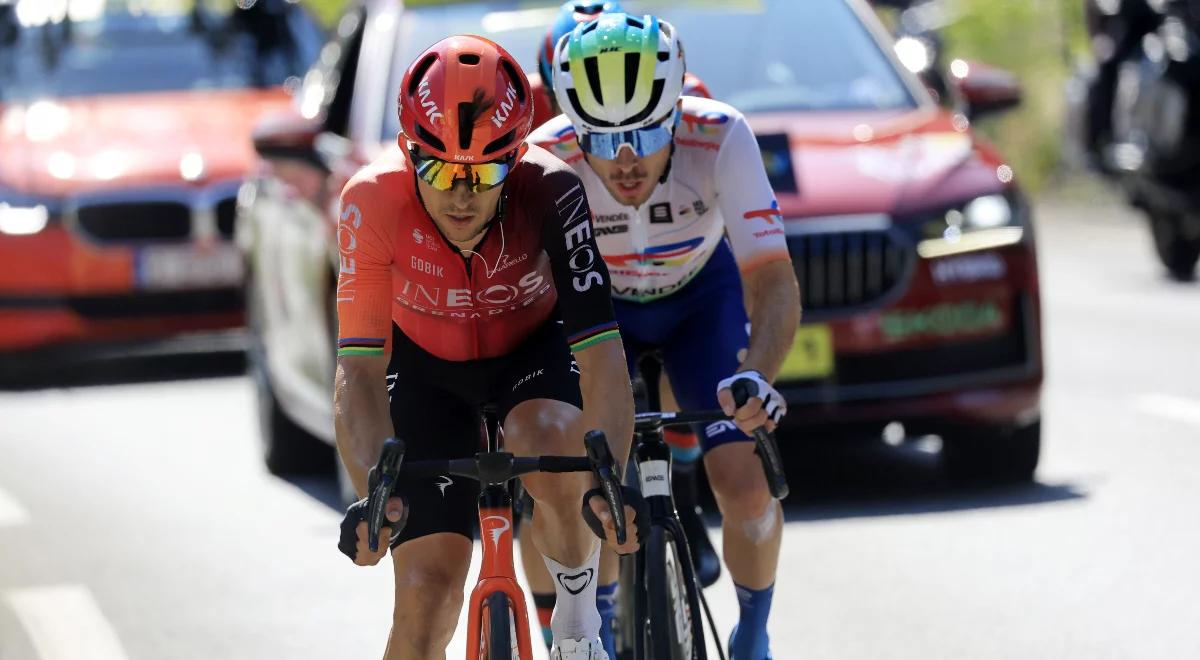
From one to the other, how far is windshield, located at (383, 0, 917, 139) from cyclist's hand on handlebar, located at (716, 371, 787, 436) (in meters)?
4.16

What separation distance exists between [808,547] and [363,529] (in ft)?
13.2

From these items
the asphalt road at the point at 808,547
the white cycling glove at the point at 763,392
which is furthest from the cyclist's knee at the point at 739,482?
the asphalt road at the point at 808,547

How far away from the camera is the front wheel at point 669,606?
534 centimetres

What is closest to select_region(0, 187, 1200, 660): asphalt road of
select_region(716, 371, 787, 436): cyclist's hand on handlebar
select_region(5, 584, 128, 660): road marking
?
select_region(5, 584, 128, 660): road marking

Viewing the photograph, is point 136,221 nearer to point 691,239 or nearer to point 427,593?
point 691,239

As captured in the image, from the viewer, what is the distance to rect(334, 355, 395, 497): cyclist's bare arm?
4906 millimetres

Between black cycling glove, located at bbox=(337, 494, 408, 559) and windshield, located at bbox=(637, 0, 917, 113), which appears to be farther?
windshield, located at bbox=(637, 0, 917, 113)

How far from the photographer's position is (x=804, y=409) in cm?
880

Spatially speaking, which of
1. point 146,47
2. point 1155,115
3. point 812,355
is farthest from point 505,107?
point 1155,115

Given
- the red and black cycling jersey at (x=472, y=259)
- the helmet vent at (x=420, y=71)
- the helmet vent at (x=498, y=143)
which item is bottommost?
the red and black cycling jersey at (x=472, y=259)

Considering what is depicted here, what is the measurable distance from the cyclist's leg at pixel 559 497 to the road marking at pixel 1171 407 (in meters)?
6.23

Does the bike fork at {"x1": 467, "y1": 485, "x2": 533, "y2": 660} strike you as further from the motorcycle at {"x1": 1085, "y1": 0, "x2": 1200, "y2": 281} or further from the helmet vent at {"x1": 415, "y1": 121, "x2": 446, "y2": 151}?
the motorcycle at {"x1": 1085, "y1": 0, "x2": 1200, "y2": 281}

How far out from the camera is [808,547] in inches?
329

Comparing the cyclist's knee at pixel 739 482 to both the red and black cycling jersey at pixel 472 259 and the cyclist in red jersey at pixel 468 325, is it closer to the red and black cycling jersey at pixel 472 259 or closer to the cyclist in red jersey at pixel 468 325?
the cyclist in red jersey at pixel 468 325
